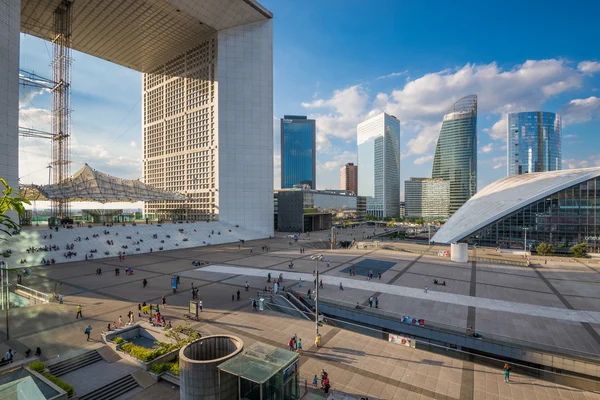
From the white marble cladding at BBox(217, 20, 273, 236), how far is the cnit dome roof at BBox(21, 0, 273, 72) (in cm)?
506

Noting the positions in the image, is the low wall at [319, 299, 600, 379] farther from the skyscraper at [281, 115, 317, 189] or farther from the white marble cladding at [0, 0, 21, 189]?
the skyscraper at [281, 115, 317, 189]

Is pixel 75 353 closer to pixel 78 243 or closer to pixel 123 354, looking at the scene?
pixel 123 354

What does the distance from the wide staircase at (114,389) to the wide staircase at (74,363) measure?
2.85 metres

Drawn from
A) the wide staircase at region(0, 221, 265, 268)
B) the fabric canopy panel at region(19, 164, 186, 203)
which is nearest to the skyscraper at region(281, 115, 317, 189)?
the wide staircase at region(0, 221, 265, 268)

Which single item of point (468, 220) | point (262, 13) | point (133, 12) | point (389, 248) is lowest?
point (389, 248)

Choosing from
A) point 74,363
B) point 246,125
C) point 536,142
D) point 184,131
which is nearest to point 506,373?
point 74,363

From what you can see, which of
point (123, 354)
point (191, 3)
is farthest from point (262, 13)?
point (123, 354)

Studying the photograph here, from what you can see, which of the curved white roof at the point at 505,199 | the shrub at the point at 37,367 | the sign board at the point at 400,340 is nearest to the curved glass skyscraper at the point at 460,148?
the curved white roof at the point at 505,199

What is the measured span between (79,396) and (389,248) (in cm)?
4715

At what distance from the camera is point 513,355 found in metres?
15.3

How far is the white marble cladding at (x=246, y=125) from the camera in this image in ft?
228

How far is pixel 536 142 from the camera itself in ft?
531

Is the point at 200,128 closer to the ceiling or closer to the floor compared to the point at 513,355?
closer to the ceiling

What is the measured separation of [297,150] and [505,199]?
15491 cm
